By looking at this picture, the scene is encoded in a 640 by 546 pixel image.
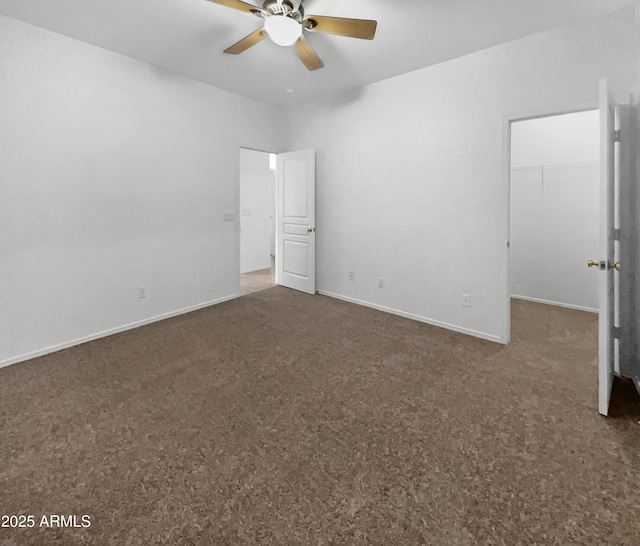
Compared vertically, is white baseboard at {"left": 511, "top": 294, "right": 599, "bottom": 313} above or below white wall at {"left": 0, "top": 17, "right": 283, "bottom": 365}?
below

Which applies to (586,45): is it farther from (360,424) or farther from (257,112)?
(257,112)

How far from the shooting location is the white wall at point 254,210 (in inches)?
261

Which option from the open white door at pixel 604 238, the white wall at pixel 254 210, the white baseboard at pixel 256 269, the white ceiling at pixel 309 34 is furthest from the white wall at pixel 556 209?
Answer: the white baseboard at pixel 256 269

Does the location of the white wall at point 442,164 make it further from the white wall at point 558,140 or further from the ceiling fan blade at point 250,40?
the ceiling fan blade at point 250,40

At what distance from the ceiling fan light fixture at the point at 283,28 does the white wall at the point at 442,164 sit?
1.87 m

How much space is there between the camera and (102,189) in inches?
132

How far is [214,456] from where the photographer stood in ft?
5.78

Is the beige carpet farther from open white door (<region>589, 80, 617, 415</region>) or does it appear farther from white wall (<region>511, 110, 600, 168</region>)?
white wall (<region>511, 110, 600, 168</region>)

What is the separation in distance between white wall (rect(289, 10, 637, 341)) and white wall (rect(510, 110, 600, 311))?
1738mm

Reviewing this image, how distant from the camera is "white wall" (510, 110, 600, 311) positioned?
13.6 ft

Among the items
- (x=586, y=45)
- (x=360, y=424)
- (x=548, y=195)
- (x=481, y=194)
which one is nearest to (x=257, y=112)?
(x=481, y=194)

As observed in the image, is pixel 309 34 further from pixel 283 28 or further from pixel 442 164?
pixel 442 164

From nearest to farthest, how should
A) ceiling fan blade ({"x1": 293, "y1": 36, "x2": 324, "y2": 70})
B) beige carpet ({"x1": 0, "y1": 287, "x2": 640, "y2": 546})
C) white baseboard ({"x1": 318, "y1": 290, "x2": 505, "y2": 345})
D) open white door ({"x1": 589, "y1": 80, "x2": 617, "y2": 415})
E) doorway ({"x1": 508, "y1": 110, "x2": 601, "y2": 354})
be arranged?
beige carpet ({"x1": 0, "y1": 287, "x2": 640, "y2": 546}), open white door ({"x1": 589, "y1": 80, "x2": 617, "y2": 415}), ceiling fan blade ({"x1": 293, "y1": 36, "x2": 324, "y2": 70}), white baseboard ({"x1": 318, "y1": 290, "x2": 505, "y2": 345}), doorway ({"x1": 508, "y1": 110, "x2": 601, "y2": 354})

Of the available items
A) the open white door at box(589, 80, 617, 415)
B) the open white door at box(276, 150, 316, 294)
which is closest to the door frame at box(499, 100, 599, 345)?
the open white door at box(589, 80, 617, 415)
